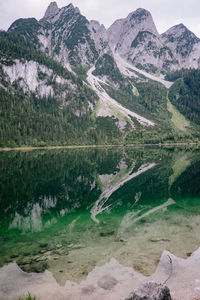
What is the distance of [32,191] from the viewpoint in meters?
33.8

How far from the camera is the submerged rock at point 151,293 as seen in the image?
8719mm

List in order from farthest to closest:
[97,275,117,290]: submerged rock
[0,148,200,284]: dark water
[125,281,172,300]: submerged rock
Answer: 1. [0,148,200,284]: dark water
2. [97,275,117,290]: submerged rock
3. [125,281,172,300]: submerged rock

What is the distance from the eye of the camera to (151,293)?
347 inches

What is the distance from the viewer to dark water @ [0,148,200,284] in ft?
49.9

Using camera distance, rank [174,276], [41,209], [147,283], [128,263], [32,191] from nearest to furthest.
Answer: [147,283] < [174,276] < [128,263] < [41,209] < [32,191]

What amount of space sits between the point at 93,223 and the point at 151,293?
13762 mm

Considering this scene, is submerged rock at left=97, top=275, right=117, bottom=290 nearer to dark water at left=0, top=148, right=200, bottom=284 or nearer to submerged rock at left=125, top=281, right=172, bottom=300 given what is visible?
dark water at left=0, top=148, right=200, bottom=284

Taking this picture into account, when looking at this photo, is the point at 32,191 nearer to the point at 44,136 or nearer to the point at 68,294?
the point at 68,294

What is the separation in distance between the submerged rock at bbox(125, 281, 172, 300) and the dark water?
4.97 metres

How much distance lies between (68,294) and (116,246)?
6.23 m

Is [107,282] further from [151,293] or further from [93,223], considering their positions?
[93,223]

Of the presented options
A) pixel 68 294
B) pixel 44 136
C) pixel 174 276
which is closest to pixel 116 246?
pixel 174 276

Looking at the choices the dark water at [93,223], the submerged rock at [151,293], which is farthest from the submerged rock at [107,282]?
the submerged rock at [151,293]

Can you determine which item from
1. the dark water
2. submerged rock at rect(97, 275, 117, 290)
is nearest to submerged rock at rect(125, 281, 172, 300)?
submerged rock at rect(97, 275, 117, 290)
